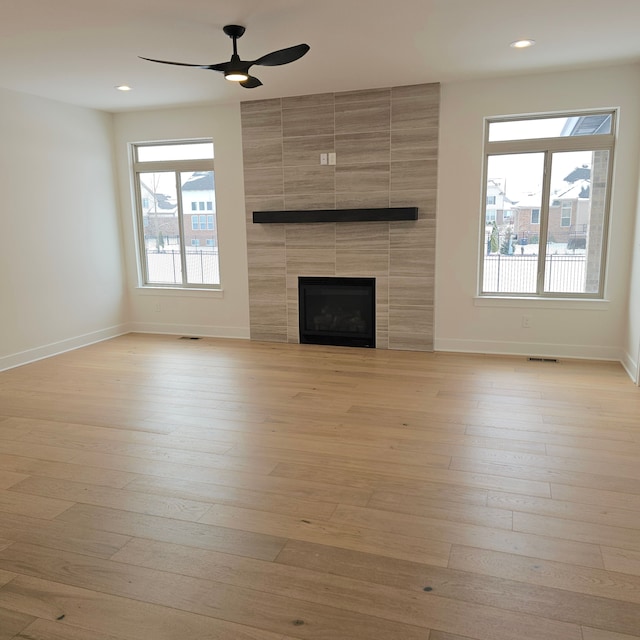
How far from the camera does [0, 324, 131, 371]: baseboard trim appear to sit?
5250mm

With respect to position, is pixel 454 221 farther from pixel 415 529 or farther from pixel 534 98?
pixel 415 529

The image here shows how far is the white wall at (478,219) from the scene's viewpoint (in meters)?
4.84

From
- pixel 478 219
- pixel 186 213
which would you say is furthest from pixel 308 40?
pixel 186 213

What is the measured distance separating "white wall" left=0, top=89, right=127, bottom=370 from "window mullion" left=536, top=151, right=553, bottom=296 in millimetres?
4946

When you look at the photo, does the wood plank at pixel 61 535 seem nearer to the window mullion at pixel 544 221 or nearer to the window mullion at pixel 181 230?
the window mullion at pixel 181 230

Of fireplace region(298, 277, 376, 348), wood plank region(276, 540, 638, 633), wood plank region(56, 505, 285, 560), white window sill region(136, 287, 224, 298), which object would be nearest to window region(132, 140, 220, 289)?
white window sill region(136, 287, 224, 298)

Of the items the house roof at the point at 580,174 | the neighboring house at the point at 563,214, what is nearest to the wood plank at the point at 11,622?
the neighboring house at the point at 563,214

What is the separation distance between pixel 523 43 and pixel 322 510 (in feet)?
12.1

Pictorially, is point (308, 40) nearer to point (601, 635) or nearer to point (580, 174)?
point (580, 174)

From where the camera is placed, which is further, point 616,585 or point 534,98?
point 534,98

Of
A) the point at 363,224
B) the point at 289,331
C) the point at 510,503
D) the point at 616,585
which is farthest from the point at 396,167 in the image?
the point at 616,585

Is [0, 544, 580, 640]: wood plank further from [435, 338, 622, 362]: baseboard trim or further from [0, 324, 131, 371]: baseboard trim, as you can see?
[435, 338, 622, 362]: baseboard trim

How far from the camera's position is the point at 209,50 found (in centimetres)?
414

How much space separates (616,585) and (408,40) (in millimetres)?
3666
